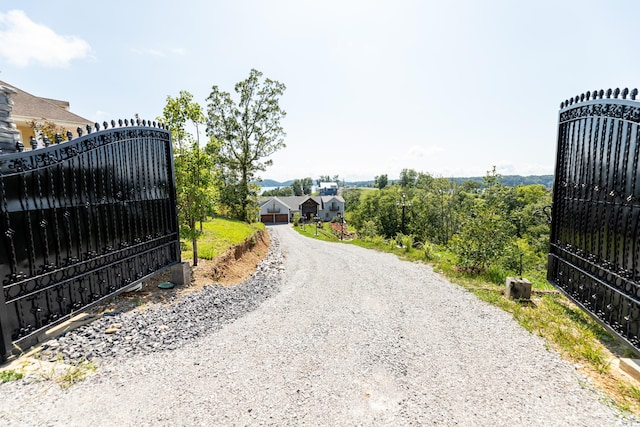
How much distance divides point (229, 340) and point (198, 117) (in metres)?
6.55

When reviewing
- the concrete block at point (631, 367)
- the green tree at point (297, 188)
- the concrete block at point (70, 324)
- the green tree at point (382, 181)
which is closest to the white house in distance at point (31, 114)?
the concrete block at point (70, 324)

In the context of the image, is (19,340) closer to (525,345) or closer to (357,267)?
(525,345)

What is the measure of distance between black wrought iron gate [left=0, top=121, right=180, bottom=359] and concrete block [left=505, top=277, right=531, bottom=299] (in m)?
8.61

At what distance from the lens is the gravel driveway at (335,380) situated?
3.38 m

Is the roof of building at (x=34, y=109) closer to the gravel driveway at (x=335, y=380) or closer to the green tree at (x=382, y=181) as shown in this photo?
the gravel driveway at (x=335, y=380)

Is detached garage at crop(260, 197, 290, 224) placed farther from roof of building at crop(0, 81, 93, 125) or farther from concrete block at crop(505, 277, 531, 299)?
concrete block at crop(505, 277, 531, 299)

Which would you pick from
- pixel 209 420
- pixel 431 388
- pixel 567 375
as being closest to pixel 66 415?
pixel 209 420

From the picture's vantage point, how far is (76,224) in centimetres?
500

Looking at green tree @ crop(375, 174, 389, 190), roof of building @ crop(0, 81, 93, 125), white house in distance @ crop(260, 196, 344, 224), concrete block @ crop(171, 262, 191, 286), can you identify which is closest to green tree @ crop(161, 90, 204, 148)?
concrete block @ crop(171, 262, 191, 286)

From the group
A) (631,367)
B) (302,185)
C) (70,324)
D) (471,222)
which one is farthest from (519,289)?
(302,185)

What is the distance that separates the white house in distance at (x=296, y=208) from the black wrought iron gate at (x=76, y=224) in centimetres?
4359

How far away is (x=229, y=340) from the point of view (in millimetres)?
5160

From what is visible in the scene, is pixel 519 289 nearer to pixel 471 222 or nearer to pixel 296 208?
pixel 471 222

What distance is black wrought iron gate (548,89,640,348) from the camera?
4.43 metres
